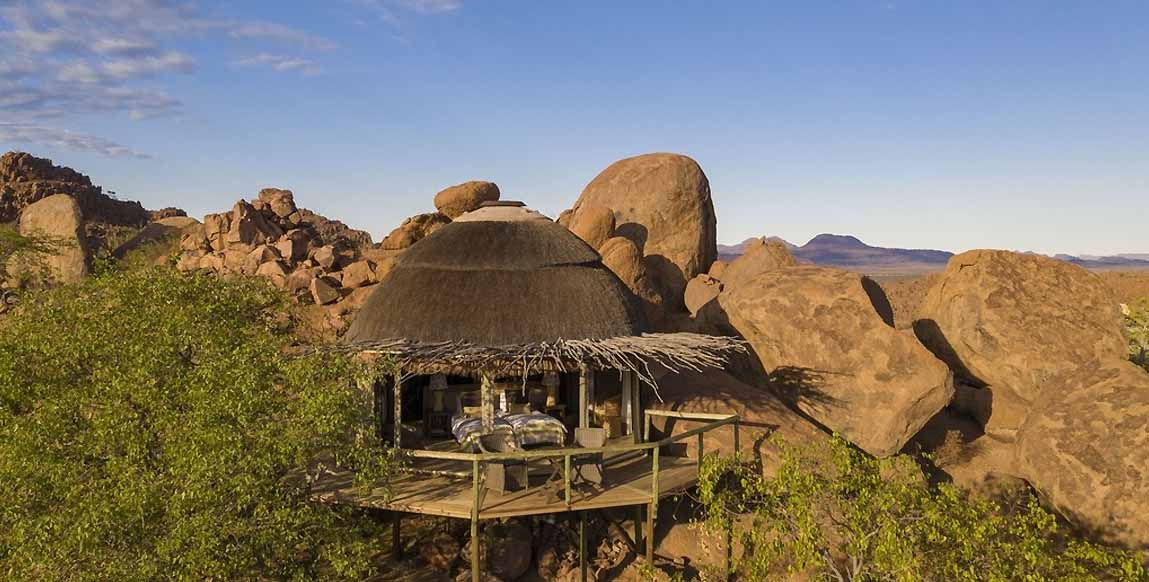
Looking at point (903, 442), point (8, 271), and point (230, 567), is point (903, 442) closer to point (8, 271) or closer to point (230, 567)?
point (230, 567)

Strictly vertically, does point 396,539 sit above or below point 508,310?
below

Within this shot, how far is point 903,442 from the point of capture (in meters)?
21.8

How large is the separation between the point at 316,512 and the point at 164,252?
38.3 metres

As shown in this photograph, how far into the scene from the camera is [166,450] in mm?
12578

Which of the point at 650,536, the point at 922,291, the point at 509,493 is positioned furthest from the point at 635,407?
the point at 922,291

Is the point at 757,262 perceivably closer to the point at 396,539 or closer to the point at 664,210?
the point at 664,210

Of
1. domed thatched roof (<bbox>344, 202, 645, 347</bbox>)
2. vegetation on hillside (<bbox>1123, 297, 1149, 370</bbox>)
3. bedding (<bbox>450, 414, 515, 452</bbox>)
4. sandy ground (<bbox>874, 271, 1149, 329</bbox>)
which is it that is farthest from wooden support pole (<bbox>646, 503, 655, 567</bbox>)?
sandy ground (<bbox>874, 271, 1149, 329</bbox>)

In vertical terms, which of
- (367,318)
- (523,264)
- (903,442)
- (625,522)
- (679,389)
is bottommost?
(625,522)

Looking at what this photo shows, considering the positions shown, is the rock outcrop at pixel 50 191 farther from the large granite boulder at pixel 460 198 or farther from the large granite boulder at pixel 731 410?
the large granite boulder at pixel 731 410

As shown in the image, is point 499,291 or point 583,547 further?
point 499,291

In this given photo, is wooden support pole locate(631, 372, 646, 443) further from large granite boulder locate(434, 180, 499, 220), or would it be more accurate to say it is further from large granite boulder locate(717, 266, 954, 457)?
large granite boulder locate(434, 180, 499, 220)

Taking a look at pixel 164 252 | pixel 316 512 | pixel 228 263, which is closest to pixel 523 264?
pixel 316 512

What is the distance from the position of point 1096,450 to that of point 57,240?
156 feet

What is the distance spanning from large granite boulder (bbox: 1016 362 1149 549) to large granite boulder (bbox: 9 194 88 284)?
4262 cm
